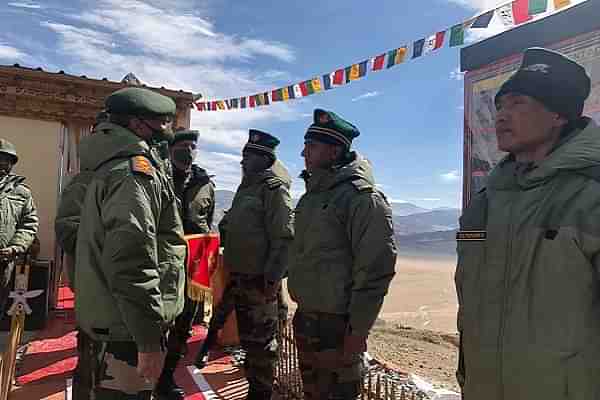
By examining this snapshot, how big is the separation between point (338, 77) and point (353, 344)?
17.8 ft

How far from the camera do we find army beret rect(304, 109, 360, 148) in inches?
117

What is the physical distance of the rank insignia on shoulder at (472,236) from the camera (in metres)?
1.75

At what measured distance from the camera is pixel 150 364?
2.02 m

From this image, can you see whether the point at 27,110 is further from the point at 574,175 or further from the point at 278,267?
the point at 574,175

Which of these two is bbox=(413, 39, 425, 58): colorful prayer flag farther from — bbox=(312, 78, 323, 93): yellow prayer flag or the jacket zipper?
the jacket zipper

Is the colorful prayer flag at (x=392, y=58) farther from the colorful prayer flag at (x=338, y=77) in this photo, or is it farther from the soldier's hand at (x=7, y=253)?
the soldier's hand at (x=7, y=253)

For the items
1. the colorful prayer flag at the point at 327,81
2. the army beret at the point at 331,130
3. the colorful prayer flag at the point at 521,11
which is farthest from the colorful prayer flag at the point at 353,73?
the army beret at the point at 331,130

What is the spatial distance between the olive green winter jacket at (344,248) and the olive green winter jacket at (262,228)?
0.76m

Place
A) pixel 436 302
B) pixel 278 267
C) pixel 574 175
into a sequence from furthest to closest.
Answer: pixel 436 302 → pixel 278 267 → pixel 574 175

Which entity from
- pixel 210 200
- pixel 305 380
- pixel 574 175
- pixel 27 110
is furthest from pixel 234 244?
pixel 27 110

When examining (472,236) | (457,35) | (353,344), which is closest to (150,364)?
(353,344)

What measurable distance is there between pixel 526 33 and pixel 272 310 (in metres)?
2.58

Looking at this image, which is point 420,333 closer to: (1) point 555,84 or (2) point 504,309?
(2) point 504,309

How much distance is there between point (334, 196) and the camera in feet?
9.25
